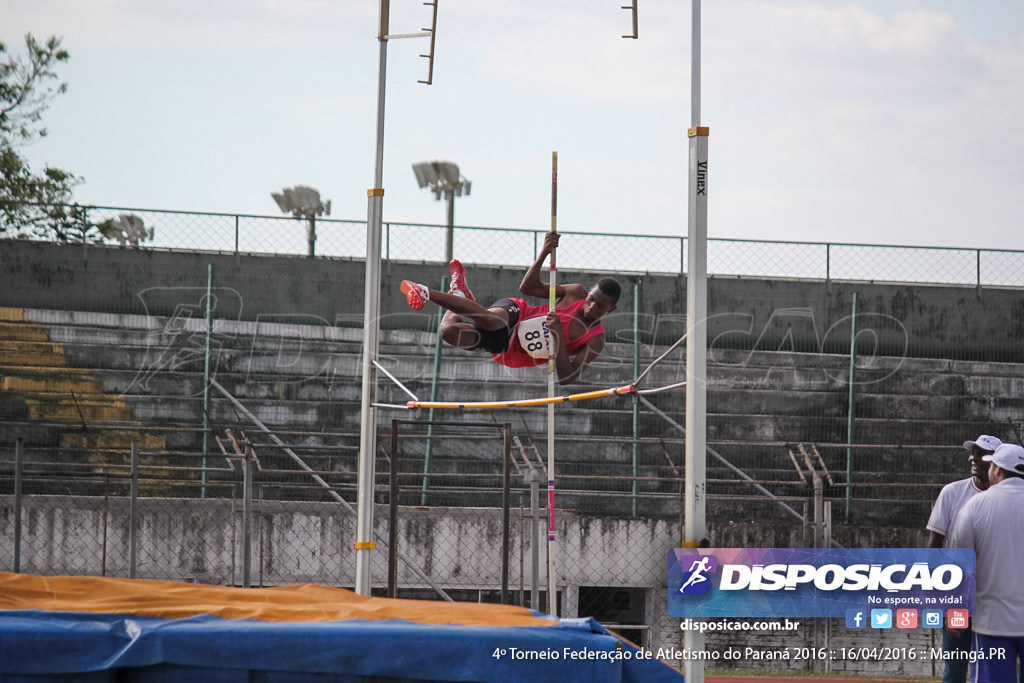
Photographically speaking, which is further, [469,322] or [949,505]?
[469,322]

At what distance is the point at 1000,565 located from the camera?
499 cm

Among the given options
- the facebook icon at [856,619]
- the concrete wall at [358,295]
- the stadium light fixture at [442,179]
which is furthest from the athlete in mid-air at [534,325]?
the stadium light fixture at [442,179]

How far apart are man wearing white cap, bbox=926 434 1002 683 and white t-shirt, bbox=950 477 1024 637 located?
31 cm

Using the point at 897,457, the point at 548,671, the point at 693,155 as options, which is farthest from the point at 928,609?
the point at 897,457

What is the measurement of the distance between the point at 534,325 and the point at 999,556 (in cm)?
296

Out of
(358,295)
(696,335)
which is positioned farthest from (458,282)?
(358,295)

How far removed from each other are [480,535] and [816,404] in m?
4.67

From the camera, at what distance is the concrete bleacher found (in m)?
12.3

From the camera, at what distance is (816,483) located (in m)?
9.86

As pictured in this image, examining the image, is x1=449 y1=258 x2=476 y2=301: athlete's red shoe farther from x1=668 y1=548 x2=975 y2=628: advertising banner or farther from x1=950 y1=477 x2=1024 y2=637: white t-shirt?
x1=950 y1=477 x2=1024 y2=637: white t-shirt

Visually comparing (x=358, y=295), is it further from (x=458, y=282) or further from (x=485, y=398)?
(x=458, y=282)

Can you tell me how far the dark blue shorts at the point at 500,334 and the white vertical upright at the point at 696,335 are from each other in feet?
5.08

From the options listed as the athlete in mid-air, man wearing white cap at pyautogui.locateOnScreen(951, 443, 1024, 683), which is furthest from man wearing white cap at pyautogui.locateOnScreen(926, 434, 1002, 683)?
the athlete in mid-air

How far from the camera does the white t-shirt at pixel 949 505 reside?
575 centimetres
